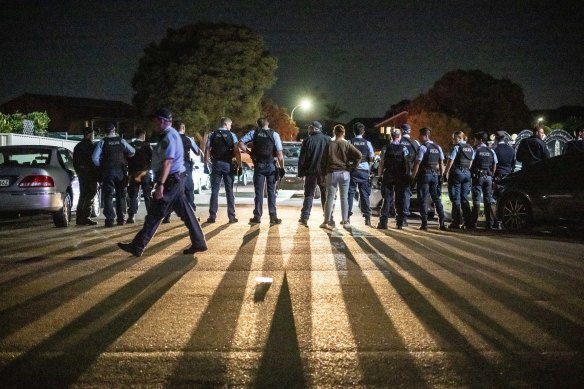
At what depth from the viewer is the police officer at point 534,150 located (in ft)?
42.5

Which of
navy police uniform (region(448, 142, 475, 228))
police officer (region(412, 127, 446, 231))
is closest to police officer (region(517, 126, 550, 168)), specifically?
navy police uniform (region(448, 142, 475, 228))

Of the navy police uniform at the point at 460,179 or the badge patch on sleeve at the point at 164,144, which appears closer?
the badge patch on sleeve at the point at 164,144

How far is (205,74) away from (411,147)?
36018 mm

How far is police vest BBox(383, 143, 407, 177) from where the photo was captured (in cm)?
1132

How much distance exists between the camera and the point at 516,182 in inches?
444

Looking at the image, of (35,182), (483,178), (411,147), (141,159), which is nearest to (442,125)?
(483,178)

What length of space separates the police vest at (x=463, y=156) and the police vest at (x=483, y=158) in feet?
0.68

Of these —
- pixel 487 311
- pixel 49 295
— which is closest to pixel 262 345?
pixel 487 311

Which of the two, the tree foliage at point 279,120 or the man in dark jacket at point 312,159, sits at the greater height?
the tree foliage at point 279,120

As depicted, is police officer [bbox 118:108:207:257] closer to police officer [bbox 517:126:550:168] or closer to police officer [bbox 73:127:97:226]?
police officer [bbox 73:127:97:226]

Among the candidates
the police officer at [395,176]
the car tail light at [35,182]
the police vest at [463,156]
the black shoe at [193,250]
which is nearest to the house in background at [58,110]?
the car tail light at [35,182]

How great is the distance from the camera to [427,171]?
11.2m

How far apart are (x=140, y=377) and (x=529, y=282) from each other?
4.32 m

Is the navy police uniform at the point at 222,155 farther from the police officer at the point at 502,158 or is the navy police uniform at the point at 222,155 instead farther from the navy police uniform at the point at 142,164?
the police officer at the point at 502,158
